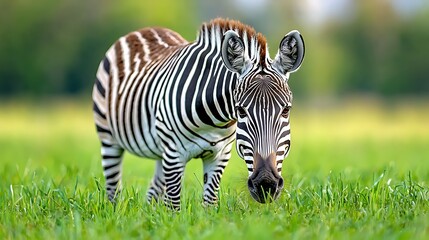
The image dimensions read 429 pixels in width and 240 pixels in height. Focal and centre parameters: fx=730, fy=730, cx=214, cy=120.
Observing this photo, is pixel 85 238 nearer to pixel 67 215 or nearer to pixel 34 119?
pixel 67 215

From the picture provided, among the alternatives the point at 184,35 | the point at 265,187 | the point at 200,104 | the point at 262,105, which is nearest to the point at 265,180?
the point at 265,187

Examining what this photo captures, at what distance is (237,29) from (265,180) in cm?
158

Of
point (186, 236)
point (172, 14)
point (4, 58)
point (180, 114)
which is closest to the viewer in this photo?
point (186, 236)

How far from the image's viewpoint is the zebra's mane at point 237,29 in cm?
593

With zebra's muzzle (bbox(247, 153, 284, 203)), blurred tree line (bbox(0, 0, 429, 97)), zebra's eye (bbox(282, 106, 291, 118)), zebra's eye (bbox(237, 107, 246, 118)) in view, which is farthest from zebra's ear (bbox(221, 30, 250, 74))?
blurred tree line (bbox(0, 0, 429, 97))

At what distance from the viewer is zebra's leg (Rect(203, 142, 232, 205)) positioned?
22.4ft

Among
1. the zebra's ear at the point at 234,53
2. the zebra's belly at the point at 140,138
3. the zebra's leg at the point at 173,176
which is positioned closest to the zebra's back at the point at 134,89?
the zebra's belly at the point at 140,138

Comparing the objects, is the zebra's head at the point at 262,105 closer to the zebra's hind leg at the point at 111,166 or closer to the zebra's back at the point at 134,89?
the zebra's back at the point at 134,89

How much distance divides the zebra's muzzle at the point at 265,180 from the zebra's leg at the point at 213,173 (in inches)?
61.7

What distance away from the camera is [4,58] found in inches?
1329

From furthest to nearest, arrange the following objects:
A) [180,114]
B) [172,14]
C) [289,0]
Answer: [289,0], [172,14], [180,114]

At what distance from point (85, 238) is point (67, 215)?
3.12 ft

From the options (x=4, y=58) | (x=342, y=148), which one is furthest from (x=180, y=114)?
(x=4, y=58)

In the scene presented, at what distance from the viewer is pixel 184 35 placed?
34.9 meters
